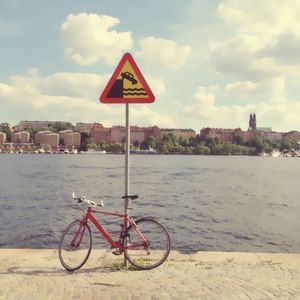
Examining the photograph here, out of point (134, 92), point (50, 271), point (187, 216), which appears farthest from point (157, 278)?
point (187, 216)

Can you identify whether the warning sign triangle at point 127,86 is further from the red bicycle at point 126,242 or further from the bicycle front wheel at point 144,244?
the bicycle front wheel at point 144,244

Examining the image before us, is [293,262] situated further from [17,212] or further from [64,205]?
[64,205]

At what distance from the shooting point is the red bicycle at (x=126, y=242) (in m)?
7.03

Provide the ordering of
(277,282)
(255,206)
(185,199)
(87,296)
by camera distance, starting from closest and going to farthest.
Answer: (87,296), (277,282), (255,206), (185,199)

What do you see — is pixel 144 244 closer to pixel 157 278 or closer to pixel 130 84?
pixel 157 278

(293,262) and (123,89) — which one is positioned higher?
(123,89)

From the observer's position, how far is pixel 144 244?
7211mm

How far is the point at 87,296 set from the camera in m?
5.62

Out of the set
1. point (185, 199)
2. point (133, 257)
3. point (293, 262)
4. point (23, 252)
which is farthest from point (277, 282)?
point (185, 199)

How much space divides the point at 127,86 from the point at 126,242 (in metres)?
2.37

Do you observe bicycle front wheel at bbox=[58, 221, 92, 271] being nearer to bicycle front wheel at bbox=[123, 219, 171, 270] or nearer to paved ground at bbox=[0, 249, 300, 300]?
paved ground at bbox=[0, 249, 300, 300]

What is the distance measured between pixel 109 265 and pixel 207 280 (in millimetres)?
1592

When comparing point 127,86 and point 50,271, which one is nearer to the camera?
point 50,271

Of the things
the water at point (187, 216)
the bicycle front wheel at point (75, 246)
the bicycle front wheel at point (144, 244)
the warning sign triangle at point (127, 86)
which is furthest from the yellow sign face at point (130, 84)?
the water at point (187, 216)
